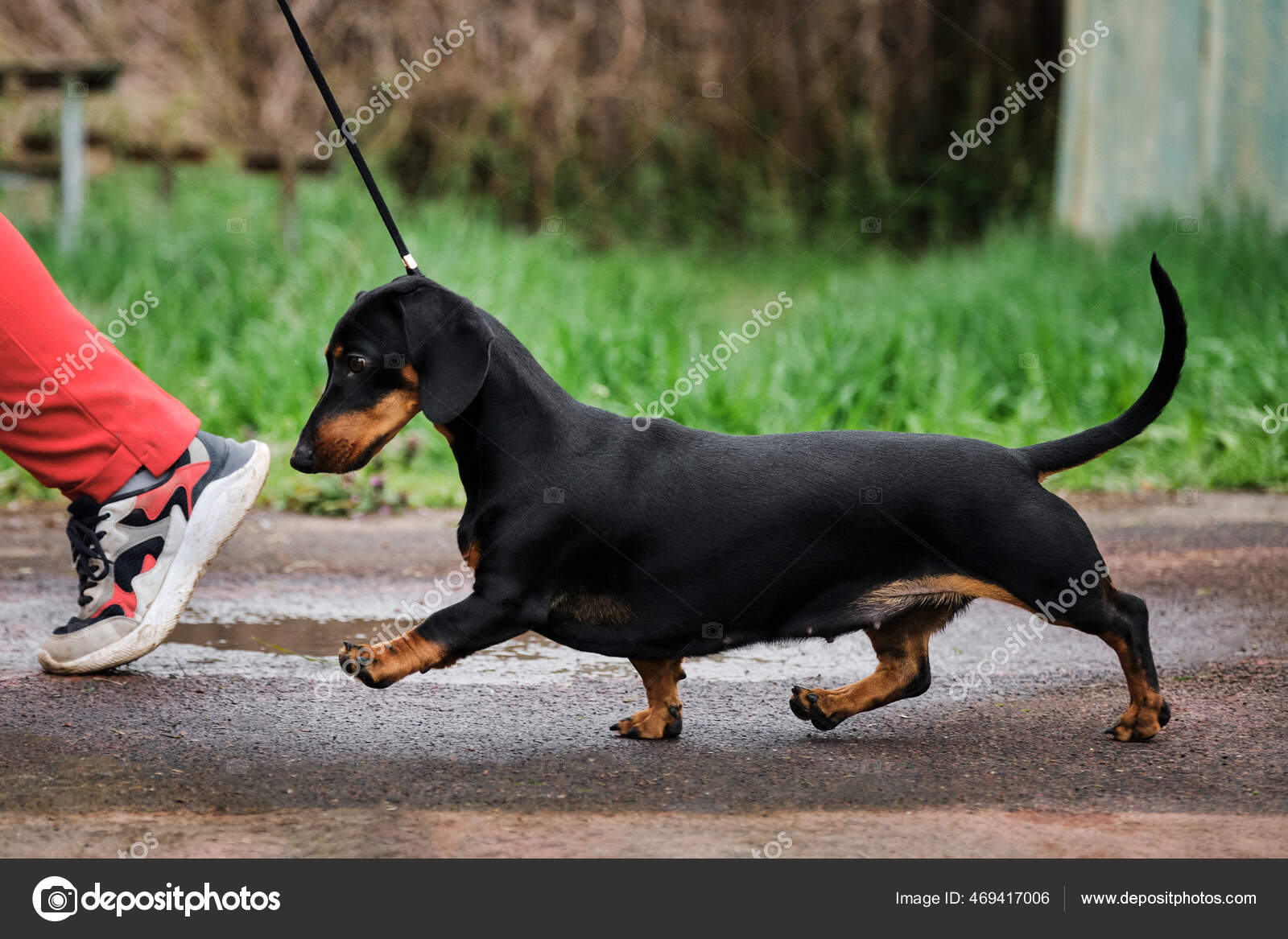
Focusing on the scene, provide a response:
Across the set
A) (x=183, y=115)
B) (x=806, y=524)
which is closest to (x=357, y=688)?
(x=806, y=524)

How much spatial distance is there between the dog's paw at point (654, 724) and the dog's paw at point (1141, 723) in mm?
921

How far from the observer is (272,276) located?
7680mm

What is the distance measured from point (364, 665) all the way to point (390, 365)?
60 centimetres

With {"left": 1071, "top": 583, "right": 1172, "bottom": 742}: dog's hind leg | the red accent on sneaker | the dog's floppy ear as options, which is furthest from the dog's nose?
{"left": 1071, "top": 583, "right": 1172, "bottom": 742}: dog's hind leg

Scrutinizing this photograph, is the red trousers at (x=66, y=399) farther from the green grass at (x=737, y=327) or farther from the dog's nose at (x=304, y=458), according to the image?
the green grass at (x=737, y=327)

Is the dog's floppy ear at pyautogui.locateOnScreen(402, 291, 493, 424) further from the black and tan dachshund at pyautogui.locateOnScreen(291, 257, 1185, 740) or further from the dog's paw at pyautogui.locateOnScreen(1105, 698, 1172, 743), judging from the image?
the dog's paw at pyautogui.locateOnScreen(1105, 698, 1172, 743)

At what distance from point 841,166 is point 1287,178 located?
15.3ft

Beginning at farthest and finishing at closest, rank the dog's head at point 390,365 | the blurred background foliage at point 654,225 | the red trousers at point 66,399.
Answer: the blurred background foliage at point 654,225, the red trousers at point 66,399, the dog's head at point 390,365

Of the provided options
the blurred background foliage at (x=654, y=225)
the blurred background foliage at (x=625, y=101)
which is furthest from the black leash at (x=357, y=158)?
the blurred background foliage at (x=625, y=101)

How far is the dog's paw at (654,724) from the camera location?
3000 mm

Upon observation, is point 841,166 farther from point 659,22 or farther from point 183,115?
point 183,115

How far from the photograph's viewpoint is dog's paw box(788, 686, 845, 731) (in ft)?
9.92

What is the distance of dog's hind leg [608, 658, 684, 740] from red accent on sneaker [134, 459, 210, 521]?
1222 millimetres
